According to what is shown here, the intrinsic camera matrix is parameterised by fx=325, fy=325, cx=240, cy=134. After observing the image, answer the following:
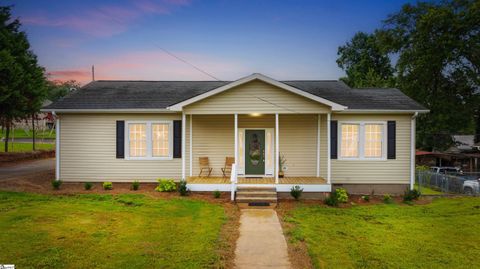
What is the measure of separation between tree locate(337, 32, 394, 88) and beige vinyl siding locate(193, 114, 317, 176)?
31.3m

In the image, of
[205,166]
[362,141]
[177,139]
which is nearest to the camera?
[362,141]

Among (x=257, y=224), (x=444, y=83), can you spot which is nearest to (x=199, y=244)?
(x=257, y=224)

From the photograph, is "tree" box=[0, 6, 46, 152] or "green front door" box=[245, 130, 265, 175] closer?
"green front door" box=[245, 130, 265, 175]

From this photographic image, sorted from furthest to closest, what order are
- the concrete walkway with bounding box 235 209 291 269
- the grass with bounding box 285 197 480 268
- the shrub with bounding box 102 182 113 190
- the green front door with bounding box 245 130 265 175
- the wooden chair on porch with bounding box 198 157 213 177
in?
the green front door with bounding box 245 130 265 175, the wooden chair on porch with bounding box 198 157 213 177, the shrub with bounding box 102 182 113 190, the grass with bounding box 285 197 480 268, the concrete walkway with bounding box 235 209 291 269

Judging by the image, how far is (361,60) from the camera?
44.9 metres

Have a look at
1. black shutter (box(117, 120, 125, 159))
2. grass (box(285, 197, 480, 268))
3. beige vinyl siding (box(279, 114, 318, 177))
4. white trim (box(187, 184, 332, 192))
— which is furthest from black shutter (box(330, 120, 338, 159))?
Answer: black shutter (box(117, 120, 125, 159))

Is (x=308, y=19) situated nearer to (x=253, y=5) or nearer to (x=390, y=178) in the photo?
(x=253, y=5)

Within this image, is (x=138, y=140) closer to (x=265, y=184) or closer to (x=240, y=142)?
(x=240, y=142)

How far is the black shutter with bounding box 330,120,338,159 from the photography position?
13.2 meters

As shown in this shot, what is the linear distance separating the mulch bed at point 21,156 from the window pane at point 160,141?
531 inches

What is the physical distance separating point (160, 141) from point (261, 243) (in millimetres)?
7764

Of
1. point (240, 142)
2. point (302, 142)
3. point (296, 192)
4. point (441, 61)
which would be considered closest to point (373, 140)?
→ point (302, 142)

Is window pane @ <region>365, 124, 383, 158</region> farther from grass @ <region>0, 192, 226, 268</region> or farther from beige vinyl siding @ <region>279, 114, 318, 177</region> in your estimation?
grass @ <region>0, 192, 226, 268</region>

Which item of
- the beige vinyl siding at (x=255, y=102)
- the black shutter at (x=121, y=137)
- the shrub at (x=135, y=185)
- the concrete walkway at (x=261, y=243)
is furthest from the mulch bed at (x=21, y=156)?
the concrete walkway at (x=261, y=243)
